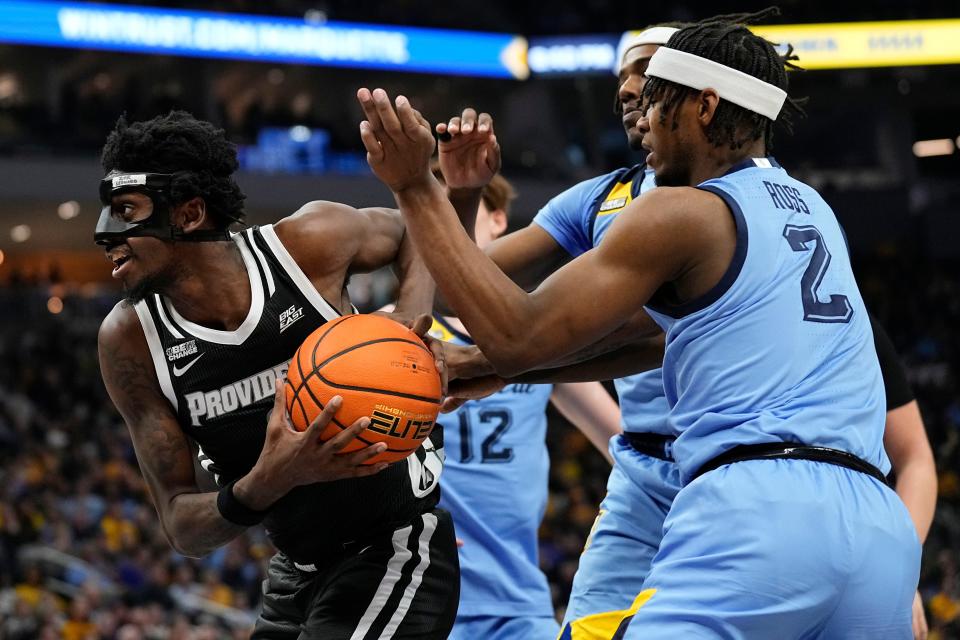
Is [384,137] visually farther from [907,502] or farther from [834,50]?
[834,50]

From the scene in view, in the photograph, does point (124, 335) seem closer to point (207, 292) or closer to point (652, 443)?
point (207, 292)

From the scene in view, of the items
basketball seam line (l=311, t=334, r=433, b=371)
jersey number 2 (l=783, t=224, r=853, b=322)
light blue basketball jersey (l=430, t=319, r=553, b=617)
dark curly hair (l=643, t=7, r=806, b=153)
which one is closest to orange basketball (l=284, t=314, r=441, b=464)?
basketball seam line (l=311, t=334, r=433, b=371)

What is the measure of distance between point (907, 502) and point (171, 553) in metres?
12.2

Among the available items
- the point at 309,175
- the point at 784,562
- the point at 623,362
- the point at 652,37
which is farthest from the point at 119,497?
the point at 784,562

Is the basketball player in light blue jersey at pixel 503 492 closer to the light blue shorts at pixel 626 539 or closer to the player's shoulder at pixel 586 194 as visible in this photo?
the player's shoulder at pixel 586 194

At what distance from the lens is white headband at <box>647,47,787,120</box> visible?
3037 mm

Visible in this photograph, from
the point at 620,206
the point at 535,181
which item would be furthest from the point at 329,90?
the point at 620,206

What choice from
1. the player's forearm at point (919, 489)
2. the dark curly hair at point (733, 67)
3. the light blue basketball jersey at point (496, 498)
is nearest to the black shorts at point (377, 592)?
A: the light blue basketball jersey at point (496, 498)

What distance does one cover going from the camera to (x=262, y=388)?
3.68 metres

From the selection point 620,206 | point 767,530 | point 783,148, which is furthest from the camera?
point 783,148

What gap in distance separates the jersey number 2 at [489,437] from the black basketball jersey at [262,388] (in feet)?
4.80

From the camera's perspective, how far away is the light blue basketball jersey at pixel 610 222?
169 inches

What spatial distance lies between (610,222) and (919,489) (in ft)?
4.91

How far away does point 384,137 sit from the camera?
2.92 m
